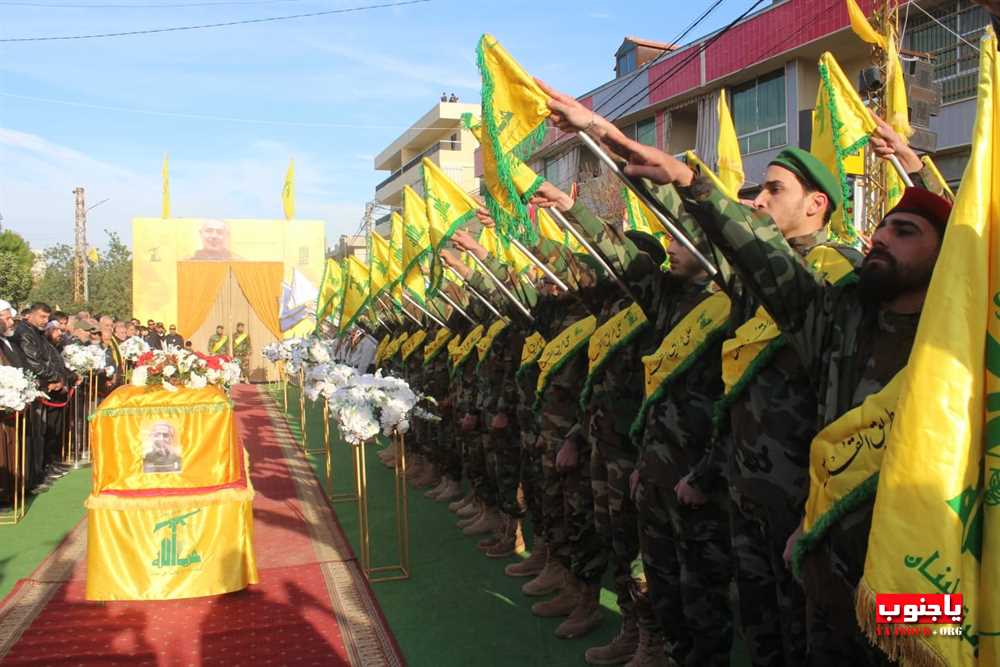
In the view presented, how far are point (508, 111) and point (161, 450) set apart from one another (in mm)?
3374

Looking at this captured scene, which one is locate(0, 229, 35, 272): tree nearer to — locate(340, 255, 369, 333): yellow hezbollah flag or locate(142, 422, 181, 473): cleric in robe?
locate(340, 255, 369, 333): yellow hezbollah flag

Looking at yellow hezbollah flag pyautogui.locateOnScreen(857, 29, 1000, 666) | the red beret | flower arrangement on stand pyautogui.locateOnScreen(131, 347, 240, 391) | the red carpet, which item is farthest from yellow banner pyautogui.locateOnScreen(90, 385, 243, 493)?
yellow hezbollah flag pyautogui.locateOnScreen(857, 29, 1000, 666)

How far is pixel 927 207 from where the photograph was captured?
192cm

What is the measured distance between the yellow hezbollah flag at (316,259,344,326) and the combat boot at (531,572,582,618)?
9.49 metres

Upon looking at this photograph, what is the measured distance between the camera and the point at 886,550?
140cm

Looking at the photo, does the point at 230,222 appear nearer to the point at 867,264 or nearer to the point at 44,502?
the point at 44,502

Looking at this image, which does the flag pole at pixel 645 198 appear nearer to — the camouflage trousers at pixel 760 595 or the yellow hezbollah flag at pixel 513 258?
the camouflage trousers at pixel 760 595

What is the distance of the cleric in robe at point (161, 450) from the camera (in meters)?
5.01

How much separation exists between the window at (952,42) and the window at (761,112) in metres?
2.54

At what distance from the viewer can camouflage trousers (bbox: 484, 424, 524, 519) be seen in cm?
559

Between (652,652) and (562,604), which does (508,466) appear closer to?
(562,604)

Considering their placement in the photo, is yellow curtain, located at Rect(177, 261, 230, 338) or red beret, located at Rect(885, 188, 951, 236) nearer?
red beret, located at Rect(885, 188, 951, 236)

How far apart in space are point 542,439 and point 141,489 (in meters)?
2.46

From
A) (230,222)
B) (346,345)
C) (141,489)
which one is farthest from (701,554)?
(230,222)
